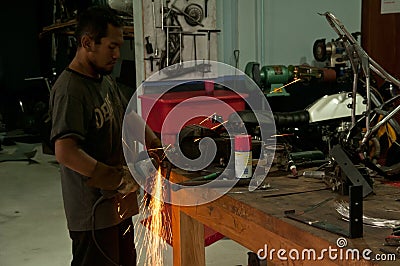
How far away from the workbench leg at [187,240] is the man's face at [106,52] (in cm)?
64

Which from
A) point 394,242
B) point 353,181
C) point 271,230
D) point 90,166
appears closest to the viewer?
point 394,242

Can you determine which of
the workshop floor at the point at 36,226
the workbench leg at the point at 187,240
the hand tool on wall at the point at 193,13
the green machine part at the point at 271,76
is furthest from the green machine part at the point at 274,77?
the workbench leg at the point at 187,240

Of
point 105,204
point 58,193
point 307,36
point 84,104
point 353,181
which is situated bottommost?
point 58,193

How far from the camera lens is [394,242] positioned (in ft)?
4.33

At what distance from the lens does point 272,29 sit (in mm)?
4277

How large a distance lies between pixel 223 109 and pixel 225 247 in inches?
37.3

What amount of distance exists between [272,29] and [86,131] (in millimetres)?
2599

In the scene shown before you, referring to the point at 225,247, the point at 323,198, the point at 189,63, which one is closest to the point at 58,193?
the point at 189,63

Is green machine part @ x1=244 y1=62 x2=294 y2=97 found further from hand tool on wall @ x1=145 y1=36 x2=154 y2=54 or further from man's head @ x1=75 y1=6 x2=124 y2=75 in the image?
man's head @ x1=75 y1=6 x2=124 y2=75

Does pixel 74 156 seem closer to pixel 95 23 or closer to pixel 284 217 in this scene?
pixel 95 23

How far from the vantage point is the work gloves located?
77.2 inches

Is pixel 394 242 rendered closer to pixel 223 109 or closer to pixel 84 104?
pixel 84 104

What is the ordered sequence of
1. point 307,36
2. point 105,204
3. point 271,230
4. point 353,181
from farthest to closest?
1. point 307,36
2. point 105,204
3. point 353,181
4. point 271,230

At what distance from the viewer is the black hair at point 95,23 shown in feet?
6.91
